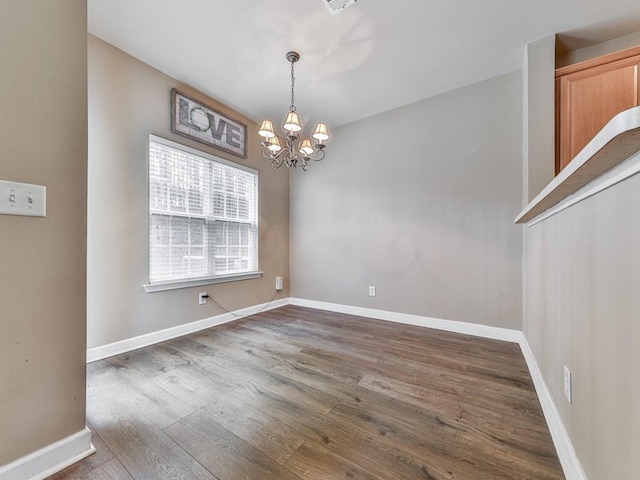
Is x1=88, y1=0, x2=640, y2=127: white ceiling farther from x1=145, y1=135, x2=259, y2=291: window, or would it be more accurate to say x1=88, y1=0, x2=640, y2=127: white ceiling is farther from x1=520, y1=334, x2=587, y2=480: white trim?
x1=520, y1=334, x2=587, y2=480: white trim

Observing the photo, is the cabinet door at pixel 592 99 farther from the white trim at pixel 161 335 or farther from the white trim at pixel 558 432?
the white trim at pixel 161 335

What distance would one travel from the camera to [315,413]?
4.77 feet

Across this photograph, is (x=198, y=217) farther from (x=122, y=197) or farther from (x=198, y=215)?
(x=122, y=197)

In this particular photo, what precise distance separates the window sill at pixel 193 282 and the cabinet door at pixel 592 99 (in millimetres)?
3452

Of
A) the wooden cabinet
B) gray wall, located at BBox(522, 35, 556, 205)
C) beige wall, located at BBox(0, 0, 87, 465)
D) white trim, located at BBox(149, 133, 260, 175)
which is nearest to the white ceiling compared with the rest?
gray wall, located at BBox(522, 35, 556, 205)

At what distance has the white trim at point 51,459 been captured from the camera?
0.98 meters

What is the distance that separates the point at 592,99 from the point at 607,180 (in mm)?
1936

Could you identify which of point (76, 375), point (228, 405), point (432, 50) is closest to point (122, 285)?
point (76, 375)

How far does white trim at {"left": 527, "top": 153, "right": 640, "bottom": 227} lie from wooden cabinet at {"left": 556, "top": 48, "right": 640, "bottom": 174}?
4.38ft

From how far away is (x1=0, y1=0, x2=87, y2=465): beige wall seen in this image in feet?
3.22

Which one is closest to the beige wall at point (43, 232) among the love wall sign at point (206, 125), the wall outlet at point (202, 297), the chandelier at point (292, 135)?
the chandelier at point (292, 135)

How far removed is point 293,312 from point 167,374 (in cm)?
188

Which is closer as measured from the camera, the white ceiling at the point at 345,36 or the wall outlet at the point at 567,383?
the wall outlet at the point at 567,383

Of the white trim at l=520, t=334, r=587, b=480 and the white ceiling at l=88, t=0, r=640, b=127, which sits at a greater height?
the white ceiling at l=88, t=0, r=640, b=127
